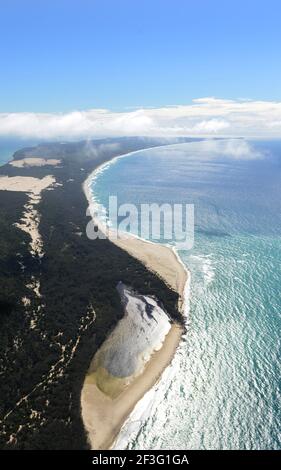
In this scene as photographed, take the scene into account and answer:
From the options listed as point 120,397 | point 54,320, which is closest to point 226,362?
point 120,397

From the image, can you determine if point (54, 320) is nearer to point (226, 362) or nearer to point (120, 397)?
point (120, 397)

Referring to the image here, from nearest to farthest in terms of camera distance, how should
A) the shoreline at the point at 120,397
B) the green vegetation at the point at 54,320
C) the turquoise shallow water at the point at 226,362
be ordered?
the turquoise shallow water at the point at 226,362 < the green vegetation at the point at 54,320 < the shoreline at the point at 120,397

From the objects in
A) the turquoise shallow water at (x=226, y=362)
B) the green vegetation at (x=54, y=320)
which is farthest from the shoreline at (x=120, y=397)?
the turquoise shallow water at (x=226, y=362)

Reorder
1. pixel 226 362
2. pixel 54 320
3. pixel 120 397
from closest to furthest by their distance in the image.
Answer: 1. pixel 120 397
2. pixel 226 362
3. pixel 54 320

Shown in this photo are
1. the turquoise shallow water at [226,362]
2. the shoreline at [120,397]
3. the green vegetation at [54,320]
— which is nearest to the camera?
the turquoise shallow water at [226,362]

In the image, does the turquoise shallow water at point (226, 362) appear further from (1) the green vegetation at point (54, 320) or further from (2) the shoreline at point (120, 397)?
(1) the green vegetation at point (54, 320)

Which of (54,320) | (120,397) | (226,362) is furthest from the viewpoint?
(54,320)

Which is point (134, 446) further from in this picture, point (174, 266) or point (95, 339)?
point (174, 266)

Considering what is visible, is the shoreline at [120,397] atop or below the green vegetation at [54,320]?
below

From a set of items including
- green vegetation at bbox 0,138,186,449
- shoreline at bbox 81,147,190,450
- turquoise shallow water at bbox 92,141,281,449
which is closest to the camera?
turquoise shallow water at bbox 92,141,281,449

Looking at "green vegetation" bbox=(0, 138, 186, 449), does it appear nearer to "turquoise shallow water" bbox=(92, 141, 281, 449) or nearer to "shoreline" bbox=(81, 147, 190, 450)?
"shoreline" bbox=(81, 147, 190, 450)

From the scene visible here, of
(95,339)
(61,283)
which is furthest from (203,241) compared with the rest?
(95,339)

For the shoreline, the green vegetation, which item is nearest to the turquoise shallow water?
the shoreline
